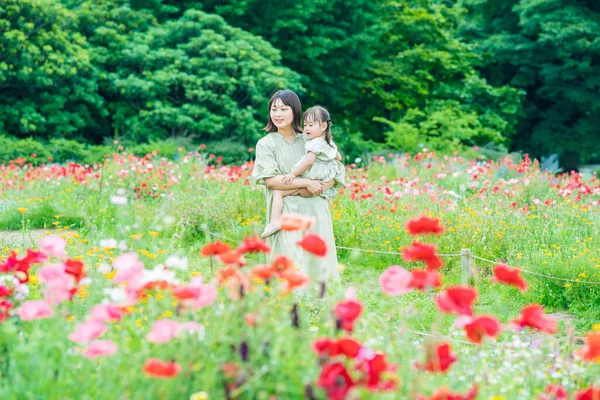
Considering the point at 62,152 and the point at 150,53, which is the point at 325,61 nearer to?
the point at 150,53

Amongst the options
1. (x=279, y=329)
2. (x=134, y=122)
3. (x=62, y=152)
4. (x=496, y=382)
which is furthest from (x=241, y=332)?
(x=134, y=122)

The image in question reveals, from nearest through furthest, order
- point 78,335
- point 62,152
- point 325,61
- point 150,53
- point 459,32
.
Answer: point 78,335
point 62,152
point 150,53
point 325,61
point 459,32

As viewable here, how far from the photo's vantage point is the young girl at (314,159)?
4.91m

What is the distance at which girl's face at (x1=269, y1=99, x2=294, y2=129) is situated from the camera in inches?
193

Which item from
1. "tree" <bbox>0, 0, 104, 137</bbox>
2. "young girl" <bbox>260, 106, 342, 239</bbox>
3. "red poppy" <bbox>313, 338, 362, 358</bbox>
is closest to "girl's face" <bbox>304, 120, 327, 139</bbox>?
"young girl" <bbox>260, 106, 342, 239</bbox>

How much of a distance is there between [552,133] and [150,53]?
39.7 feet

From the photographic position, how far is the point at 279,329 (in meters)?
2.35

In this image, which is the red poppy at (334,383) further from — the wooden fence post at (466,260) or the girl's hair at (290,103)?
the wooden fence post at (466,260)

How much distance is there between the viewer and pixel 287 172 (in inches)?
200

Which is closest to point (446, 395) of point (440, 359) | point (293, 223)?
point (440, 359)

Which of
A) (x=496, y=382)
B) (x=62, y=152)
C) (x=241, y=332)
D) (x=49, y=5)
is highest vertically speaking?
(x=49, y=5)

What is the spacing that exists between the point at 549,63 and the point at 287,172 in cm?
1805

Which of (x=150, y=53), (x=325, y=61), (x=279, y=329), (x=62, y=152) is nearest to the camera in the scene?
(x=279, y=329)

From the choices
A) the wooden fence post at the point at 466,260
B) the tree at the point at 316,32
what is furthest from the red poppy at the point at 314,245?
the tree at the point at 316,32
